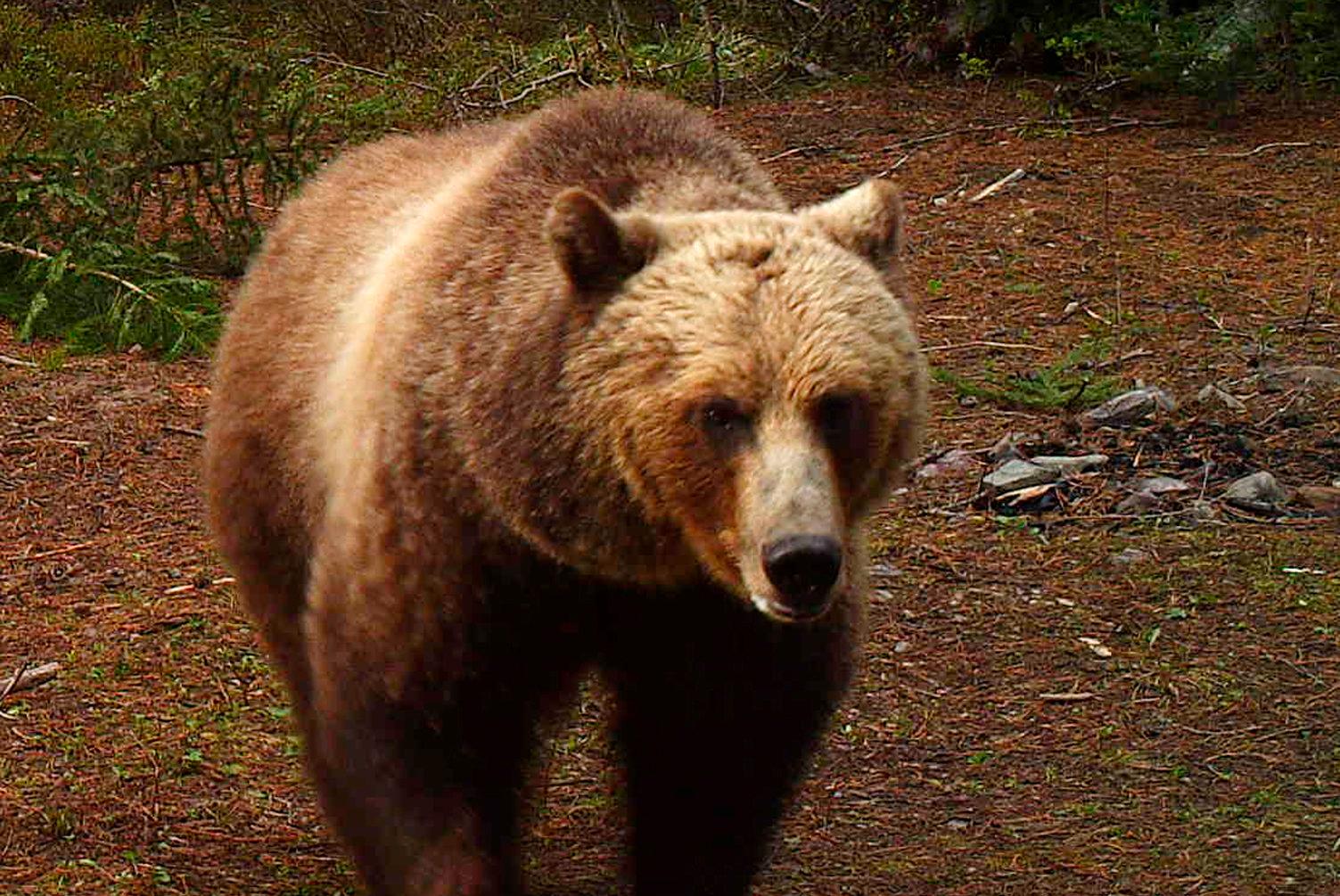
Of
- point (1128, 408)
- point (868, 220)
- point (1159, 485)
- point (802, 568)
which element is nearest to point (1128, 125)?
point (1128, 408)

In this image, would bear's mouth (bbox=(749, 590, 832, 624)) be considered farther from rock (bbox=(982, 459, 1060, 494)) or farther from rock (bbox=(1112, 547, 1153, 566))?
rock (bbox=(982, 459, 1060, 494))

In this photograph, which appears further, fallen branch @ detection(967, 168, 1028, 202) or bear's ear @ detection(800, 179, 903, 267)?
fallen branch @ detection(967, 168, 1028, 202)

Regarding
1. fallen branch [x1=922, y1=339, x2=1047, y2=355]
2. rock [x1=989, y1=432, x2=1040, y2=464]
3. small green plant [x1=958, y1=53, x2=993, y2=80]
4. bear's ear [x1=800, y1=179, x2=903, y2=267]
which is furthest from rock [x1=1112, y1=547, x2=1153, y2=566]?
small green plant [x1=958, y1=53, x2=993, y2=80]

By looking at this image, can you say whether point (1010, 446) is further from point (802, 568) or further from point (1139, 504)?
point (802, 568)

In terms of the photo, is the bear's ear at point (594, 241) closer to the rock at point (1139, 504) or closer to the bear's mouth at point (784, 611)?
the bear's mouth at point (784, 611)

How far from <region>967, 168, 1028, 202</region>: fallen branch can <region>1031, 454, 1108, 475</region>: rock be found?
293cm

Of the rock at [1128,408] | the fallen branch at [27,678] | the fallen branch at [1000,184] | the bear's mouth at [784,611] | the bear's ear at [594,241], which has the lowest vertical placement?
the fallen branch at [1000,184]

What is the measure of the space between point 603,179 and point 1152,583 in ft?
8.92

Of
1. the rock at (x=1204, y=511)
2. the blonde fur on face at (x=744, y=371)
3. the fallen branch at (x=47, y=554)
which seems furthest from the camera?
the rock at (x=1204, y=511)

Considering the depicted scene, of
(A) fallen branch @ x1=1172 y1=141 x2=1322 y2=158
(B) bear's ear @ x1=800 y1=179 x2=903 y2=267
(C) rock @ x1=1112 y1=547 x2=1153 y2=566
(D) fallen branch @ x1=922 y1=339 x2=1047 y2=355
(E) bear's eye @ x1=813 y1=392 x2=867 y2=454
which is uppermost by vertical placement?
(B) bear's ear @ x1=800 y1=179 x2=903 y2=267

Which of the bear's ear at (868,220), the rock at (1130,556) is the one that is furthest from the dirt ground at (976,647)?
the bear's ear at (868,220)

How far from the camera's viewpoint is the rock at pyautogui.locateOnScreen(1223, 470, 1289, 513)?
6047mm

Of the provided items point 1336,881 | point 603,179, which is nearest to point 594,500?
point 603,179

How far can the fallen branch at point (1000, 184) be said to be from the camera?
360 inches
